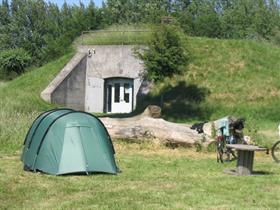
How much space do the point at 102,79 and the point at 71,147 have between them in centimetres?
2458

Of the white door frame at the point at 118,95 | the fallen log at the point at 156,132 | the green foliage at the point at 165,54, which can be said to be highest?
the green foliage at the point at 165,54

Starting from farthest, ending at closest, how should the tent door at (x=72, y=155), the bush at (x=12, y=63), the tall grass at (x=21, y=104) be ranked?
the bush at (x=12, y=63) < the tall grass at (x=21, y=104) < the tent door at (x=72, y=155)

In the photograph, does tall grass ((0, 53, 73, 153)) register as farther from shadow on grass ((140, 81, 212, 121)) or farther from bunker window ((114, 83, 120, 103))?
shadow on grass ((140, 81, 212, 121))

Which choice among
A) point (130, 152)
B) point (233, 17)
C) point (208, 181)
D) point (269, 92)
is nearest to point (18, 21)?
point (233, 17)

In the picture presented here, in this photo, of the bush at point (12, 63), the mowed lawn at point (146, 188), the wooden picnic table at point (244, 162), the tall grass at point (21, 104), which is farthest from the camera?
the bush at point (12, 63)

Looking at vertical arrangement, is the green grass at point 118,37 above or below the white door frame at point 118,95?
above

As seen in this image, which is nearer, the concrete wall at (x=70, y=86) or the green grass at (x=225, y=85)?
the green grass at (x=225, y=85)

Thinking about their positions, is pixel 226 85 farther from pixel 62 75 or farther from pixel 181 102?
pixel 62 75

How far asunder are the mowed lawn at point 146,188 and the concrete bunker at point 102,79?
20916 mm

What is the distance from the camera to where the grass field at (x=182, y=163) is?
30.2 ft

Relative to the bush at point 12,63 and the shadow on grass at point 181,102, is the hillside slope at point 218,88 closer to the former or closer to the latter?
the shadow on grass at point 181,102

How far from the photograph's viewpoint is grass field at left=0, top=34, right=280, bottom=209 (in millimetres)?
9211

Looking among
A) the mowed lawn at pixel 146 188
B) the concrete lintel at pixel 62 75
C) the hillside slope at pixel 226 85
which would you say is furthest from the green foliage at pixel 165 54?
the mowed lawn at pixel 146 188

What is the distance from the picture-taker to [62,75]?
1358 inches
